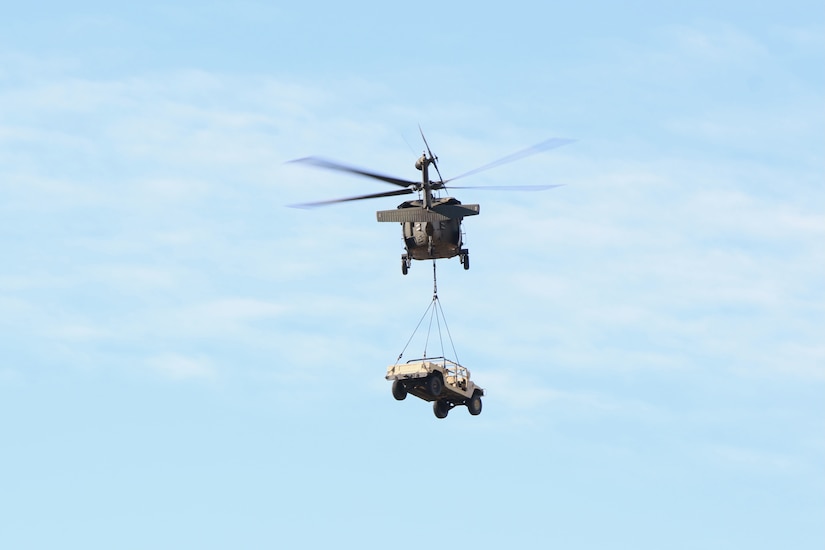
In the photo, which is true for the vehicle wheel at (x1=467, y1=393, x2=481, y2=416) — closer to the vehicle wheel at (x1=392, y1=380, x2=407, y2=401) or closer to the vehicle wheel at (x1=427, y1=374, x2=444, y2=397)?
the vehicle wheel at (x1=427, y1=374, x2=444, y2=397)

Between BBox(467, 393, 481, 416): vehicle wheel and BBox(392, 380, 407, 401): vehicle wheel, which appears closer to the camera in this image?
BBox(392, 380, 407, 401): vehicle wheel

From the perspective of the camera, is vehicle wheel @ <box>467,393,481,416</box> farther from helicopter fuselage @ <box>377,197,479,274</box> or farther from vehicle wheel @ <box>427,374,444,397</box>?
helicopter fuselage @ <box>377,197,479,274</box>

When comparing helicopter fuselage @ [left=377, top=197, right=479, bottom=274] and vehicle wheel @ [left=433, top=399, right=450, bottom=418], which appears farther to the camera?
vehicle wheel @ [left=433, top=399, right=450, bottom=418]

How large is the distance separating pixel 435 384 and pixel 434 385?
0.09 m

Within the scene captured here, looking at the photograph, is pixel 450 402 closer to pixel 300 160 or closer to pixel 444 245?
pixel 444 245

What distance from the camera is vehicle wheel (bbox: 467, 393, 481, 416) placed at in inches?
3509

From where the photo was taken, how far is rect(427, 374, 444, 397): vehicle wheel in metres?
85.8

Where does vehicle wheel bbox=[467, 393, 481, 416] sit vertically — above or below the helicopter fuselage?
below

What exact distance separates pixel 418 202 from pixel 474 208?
2.76 m

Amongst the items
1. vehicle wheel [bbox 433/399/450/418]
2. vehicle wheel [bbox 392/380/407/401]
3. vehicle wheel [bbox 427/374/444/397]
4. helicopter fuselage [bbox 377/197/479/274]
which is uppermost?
helicopter fuselage [bbox 377/197/479/274]

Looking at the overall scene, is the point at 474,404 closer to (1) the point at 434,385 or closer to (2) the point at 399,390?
(1) the point at 434,385

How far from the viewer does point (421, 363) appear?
8550cm

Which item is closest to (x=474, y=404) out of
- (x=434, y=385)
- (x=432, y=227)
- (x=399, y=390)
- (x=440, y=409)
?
(x=440, y=409)

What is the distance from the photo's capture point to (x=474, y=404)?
89.4 meters
